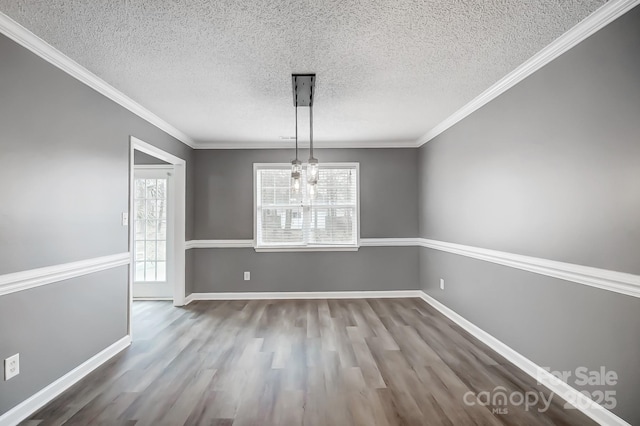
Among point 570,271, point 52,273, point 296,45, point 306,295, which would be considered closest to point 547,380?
point 570,271

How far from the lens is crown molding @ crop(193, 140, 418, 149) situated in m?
5.07

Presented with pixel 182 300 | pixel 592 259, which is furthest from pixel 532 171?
pixel 182 300

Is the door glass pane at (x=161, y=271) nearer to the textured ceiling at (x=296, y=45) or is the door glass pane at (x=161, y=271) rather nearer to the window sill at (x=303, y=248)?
the window sill at (x=303, y=248)

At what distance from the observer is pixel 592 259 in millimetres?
2023

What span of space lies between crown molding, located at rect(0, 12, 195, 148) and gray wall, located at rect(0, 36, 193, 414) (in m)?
0.05

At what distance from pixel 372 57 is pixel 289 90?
0.94 metres

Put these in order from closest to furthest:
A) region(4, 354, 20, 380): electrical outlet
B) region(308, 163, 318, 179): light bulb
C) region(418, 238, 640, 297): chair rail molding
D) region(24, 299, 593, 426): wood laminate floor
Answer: region(418, 238, 640, 297): chair rail molding, region(4, 354, 20, 380): electrical outlet, region(24, 299, 593, 426): wood laminate floor, region(308, 163, 318, 179): light bulb

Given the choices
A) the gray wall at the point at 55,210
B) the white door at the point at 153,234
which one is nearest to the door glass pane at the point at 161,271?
the white door at the point at 153,234

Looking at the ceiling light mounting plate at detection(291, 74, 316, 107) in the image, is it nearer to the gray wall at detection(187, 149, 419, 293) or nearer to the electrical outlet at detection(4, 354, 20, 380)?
the gray wall at detection(187, 149, 419, 293)

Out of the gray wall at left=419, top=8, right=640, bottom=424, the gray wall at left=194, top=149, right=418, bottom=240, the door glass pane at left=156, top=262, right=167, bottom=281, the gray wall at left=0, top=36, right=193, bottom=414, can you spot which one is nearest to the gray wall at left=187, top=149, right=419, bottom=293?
the gray wall at left=194, top=149, right=418, bottom=240

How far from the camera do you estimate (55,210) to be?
2352 millimetres

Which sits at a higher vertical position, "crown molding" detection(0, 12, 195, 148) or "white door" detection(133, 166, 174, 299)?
"crown molding" detection(0, 12, 195, 148)

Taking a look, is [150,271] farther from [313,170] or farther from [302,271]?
[313,170]

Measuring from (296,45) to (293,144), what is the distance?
2.89m
